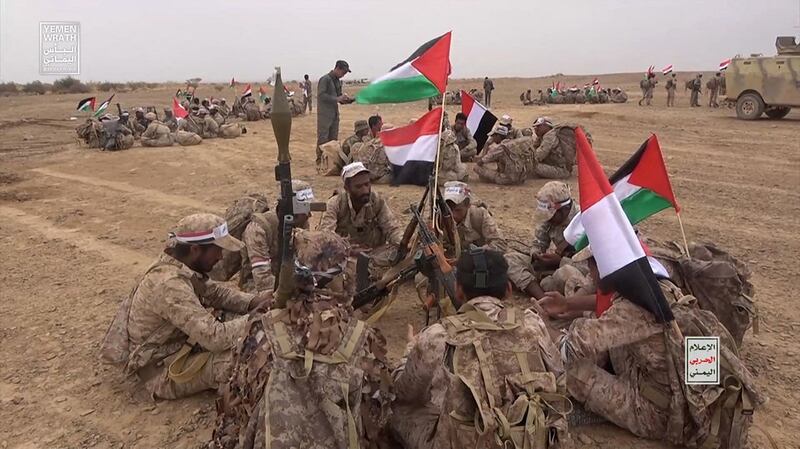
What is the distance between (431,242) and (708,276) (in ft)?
6.40

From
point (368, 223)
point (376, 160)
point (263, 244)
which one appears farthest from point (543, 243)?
point (376, 160)

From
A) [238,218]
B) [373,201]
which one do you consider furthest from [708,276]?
[238,218]

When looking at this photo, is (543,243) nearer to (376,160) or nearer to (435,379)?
(435,379)

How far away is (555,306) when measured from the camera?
173 inches

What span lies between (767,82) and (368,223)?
63.8ft

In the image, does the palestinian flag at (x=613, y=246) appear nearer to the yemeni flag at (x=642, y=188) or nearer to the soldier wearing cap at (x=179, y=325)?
the yemeni flag at (x=642, y=188)

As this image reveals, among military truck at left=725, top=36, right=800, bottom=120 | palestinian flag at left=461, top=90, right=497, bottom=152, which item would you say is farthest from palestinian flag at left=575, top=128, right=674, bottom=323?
military truck at left=725, top=36, right=800, bottom=120

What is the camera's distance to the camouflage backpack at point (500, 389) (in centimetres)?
248

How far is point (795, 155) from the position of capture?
1345cm

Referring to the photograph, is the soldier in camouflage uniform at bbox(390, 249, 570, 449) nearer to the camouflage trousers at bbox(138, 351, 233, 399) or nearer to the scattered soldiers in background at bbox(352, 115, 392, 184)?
the camouflage trousers at bbox(138, 351, 233, 399)

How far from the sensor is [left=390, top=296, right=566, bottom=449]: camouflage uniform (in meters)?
2.68

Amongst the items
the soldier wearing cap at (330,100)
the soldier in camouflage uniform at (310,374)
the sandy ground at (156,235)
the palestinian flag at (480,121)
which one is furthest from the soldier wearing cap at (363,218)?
the soldier wearing cap at (330,100)

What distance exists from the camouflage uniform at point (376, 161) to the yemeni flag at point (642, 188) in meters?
6.61

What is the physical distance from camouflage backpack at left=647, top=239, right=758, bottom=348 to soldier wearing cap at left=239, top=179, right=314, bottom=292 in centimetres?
298
